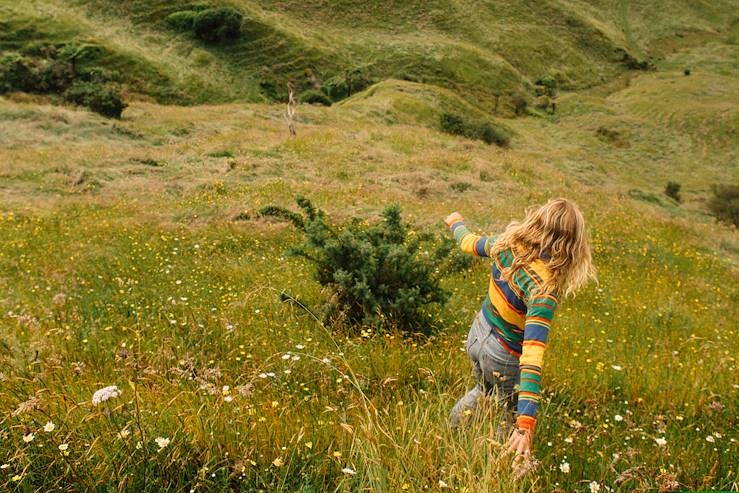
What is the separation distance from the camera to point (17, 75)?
33.2 meters

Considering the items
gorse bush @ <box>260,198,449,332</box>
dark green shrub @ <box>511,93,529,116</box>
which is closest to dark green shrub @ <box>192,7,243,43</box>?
Answer: dark green shrub @ <box>511,93,529,116</box>

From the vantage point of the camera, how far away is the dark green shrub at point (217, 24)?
2098 inches

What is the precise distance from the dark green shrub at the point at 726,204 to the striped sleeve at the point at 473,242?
32.7 metres

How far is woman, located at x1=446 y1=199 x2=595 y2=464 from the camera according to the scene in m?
3.08

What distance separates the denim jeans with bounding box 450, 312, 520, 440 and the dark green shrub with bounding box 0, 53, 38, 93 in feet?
126

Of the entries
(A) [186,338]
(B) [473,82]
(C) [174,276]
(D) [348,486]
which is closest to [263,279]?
(C) [174,276]

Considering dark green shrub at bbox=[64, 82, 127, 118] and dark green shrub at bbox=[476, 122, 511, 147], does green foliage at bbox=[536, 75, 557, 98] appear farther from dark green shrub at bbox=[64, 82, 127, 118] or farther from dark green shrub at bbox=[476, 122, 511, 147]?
dark green shrub at bbox=[64, 82, 127, 118]

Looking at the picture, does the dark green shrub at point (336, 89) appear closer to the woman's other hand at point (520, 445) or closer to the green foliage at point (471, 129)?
the green foliage at point (471, 129)

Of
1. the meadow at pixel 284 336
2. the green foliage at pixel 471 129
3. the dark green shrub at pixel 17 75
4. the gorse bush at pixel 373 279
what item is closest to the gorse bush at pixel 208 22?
the dark green shrub at pixel 17 75

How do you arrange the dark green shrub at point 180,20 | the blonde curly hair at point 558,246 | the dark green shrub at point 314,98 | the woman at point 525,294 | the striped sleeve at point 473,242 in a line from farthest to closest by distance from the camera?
the dark green shrub at point 180,20, the dark green shrub at point 314,98, the striped sleeve at point 473,242, the blonde curly hair at point 558,246, the woman at point 525,294

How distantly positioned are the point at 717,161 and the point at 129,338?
184 ft

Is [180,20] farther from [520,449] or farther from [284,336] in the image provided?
[520,449]

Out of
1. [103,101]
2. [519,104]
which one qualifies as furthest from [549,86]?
[103,101]

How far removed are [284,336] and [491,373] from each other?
2.41 metres
